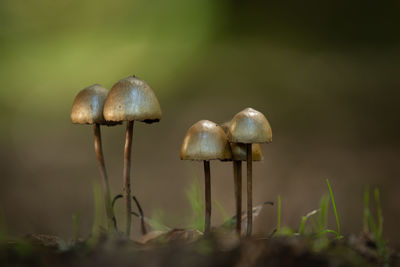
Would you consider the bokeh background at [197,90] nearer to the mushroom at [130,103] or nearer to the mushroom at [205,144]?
the mushroom at [205,144]

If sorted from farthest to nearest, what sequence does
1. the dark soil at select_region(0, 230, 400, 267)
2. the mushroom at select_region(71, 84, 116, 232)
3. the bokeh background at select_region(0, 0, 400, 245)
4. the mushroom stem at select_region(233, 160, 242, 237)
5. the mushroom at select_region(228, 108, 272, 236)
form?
the bokeh background at select_region(0, 0, 400, 245), the mushroom at select_region(71, 84, 116, 232), the mushroom stem at select_region(233, 160, 242, 237), the mushroom at select_region(228, 108, 272, 236), the dark soil at select_region(0, 230, 400, 267)

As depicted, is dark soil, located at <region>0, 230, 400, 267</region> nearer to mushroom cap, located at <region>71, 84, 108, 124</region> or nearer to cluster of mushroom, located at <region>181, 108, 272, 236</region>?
cluster of mushroom, located at <region>181, 108, 272, 236</region>

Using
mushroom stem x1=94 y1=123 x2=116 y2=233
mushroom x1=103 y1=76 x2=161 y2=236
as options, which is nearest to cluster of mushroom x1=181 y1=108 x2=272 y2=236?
mushroom x1=103 y1=76 x2=161 y2=236

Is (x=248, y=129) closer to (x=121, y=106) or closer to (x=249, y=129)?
(x=249, y=129)

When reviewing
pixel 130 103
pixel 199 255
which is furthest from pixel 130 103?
pixel 199 255

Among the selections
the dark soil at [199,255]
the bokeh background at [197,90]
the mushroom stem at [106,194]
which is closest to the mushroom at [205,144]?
the mushroom stem at [106,194]
